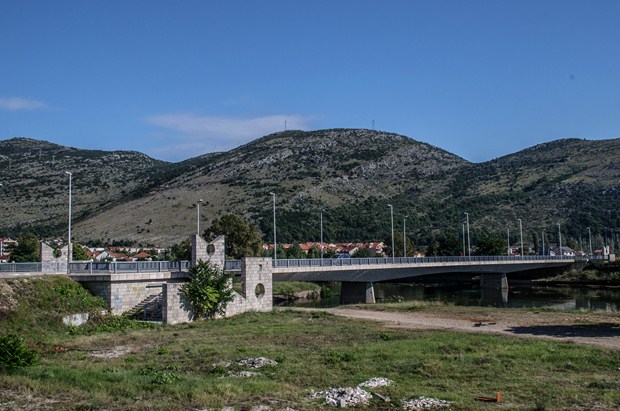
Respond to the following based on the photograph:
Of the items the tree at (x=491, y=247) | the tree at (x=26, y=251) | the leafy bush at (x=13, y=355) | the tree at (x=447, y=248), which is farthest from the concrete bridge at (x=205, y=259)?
the tree at (x=491, y=247)

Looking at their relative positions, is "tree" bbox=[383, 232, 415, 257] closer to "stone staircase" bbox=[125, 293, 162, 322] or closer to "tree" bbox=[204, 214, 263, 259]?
"tree" bbox=[204, 214, 263, 259]

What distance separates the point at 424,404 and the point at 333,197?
152200 mm

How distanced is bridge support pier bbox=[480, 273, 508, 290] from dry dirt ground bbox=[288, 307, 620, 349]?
42.1 metres

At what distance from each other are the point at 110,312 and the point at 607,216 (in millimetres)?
142935

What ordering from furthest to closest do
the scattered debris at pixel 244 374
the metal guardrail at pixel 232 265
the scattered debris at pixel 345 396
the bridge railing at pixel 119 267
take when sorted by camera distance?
the metal guardrail at pixel 232 265
the bridge railing at pixel 119 267
the scattered debris at pixel 244 374
the scattered debris at pixel 345 396

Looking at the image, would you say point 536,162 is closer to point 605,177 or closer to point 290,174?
point 605,177

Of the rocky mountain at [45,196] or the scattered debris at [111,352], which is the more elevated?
the rocky mountain at [45,196]

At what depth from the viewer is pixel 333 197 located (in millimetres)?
167375

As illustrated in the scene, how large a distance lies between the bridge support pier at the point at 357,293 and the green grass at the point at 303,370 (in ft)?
105

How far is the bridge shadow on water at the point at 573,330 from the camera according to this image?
31631mm

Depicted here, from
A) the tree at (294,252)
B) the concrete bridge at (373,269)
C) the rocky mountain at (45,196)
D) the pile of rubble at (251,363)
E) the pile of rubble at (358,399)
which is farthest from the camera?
the rocky mountain at (45,196)

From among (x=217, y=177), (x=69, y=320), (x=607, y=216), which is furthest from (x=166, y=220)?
(x=69, y=320)

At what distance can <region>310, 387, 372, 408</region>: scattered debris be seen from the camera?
1585 cm

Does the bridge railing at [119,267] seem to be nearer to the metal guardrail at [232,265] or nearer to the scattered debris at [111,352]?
the metal guardrail at [232,265]
